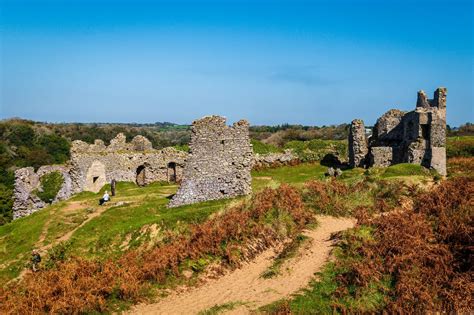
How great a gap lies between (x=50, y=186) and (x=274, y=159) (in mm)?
20227

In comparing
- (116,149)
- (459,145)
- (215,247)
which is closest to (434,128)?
(459,145)

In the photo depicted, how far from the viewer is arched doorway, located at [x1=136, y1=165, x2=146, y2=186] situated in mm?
38438

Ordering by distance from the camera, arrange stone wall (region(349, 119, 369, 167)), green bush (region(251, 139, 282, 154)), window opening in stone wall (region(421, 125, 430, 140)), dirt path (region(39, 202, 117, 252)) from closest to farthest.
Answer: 1. dirt path (region(39, 202, 117, 252))
2. window opening in stone wall (region(421, 125, 430, 140))
3. stone wall (region(349, 119, 369, 167))
4. green bush (region(251, 139, 282, 154))

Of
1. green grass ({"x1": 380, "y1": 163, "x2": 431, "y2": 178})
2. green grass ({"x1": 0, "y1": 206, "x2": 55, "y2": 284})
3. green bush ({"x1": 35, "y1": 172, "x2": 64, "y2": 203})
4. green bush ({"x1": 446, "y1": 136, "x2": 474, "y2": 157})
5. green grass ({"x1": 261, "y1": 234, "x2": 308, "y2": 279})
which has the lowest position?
green grass ({"x1": 0, "y1": 206, "x2": 55, "y2": 284})

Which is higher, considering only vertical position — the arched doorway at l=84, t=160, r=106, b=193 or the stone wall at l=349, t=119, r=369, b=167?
the stone wall at l=349, t=119, r=369, b=167

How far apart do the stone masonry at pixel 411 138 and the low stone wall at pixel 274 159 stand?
21.5ft

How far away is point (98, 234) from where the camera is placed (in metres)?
20.6

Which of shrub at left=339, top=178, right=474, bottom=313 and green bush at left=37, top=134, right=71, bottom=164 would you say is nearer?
shrub at left=339, top=178, right=474, bottom=313

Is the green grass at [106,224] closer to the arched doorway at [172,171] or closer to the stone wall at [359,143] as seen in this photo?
the stone wall at [359,143]

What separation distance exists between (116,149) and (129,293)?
26.5 m

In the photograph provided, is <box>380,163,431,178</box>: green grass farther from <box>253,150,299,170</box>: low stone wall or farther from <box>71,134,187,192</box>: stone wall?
<box>71,134,187,192</box>: stone wall

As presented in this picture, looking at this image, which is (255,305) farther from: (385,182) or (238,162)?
(385,182)

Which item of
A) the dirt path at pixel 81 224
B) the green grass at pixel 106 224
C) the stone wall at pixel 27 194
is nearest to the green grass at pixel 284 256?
the green grass at pixel 106 224

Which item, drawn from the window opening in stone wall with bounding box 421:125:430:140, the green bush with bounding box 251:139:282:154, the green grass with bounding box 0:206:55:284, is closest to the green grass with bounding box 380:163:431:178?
the window opening in stone wall with bounding box 421:125:430:140
